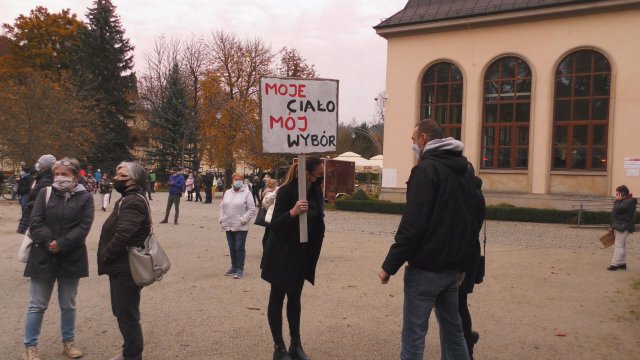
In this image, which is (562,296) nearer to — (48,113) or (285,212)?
(285,212)

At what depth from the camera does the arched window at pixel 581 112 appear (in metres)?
23.8

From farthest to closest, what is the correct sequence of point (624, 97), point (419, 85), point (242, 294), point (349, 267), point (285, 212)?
point (419, 85)
point (624, 97)
point (349, 267)
point (242, 294)
point (285, 212)

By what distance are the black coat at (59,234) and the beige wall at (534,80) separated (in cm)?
2305

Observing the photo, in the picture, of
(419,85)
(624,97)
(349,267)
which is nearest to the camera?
(349,267)

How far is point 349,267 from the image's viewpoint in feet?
33.7

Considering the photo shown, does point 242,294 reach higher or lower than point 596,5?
lower

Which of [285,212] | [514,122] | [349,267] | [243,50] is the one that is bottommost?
[349,267]

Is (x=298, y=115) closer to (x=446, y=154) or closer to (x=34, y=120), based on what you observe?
(x=446, y=154)

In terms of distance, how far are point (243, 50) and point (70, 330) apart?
1600 inches

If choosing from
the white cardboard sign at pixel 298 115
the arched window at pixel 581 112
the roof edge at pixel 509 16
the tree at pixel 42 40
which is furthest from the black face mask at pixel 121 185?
the tree at pixel 42 40

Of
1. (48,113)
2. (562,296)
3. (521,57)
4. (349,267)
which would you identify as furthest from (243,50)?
(562,296)

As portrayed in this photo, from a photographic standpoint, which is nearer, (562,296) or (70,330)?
(70,330)

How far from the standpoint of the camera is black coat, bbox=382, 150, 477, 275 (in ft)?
11.8

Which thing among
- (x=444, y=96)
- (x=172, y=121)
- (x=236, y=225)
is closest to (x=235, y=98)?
(x=172, y=121)
